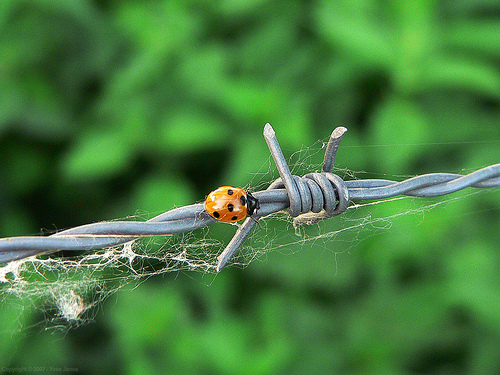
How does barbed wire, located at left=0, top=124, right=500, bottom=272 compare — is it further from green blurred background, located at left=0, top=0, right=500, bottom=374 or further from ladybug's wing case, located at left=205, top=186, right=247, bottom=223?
green blurred background, located at left=0, top=0, right=500, bottom=374

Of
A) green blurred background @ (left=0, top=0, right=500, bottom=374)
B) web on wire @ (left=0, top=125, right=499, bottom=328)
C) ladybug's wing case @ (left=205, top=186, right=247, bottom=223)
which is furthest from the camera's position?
green blurred background @ (left=0, top=0, right=500, bottom=374)

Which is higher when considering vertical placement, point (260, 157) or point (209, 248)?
point (260, 157)

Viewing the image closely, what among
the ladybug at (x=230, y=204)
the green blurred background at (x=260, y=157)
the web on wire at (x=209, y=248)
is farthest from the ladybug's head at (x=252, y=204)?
the green blurred background at (x=260, y=157)

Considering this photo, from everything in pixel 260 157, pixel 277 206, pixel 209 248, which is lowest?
pixel 277 206

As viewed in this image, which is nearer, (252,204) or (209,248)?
(252,204)

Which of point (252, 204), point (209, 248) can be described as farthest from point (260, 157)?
point (252, 204)

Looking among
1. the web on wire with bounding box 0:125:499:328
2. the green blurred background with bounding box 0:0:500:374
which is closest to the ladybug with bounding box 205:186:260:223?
the web on wire with bounding box 0:125:499:328

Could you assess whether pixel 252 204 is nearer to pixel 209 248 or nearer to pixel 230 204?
pixel 230 204
